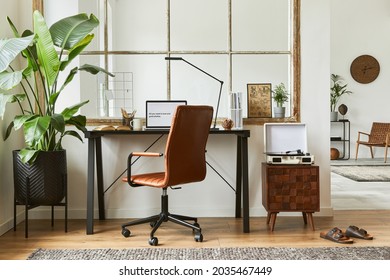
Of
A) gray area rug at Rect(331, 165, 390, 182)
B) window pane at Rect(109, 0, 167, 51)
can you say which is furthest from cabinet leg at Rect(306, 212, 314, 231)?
gray area rug at Rect(331, 165, 390, 182)

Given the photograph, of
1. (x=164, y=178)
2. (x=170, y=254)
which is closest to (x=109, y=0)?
(x=164, y=178)

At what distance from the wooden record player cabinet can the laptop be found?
937 millimetres

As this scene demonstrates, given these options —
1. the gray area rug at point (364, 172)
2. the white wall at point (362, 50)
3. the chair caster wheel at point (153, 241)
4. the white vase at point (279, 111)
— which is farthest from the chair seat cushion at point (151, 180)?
the white wall at point (362, 50)

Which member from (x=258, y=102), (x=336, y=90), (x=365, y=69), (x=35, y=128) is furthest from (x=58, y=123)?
(x=365, y=69)

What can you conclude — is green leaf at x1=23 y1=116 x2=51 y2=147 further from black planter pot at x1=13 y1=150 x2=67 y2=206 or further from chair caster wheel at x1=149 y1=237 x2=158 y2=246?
chair caster wheel at x1=149 y1=237 x2=158 y2=246

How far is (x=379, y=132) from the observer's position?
28.9 ft

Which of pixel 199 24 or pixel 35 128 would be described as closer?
pixel 35 128

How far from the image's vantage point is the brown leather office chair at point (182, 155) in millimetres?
3113

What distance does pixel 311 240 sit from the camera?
325 cm

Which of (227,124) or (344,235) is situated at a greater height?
(227,124)

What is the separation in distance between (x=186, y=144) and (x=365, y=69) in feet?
22.7

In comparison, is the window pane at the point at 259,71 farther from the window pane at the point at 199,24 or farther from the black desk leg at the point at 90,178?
the black desk leg at the point at 90,178

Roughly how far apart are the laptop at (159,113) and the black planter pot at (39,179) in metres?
0.80

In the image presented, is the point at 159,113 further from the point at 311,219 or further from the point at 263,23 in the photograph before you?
the point at 311,219
